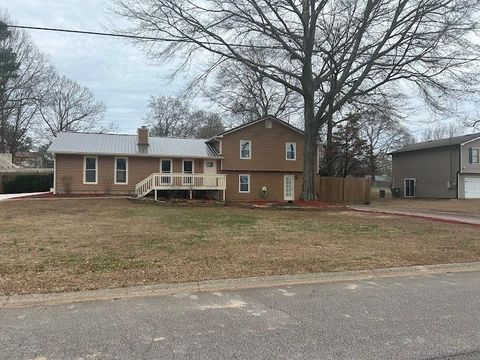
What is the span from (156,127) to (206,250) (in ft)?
185

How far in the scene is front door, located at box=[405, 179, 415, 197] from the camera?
1757 inches

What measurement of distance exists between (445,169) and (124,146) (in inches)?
1153

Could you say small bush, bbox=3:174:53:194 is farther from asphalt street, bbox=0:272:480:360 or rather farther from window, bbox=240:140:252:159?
asphalt street, bbox=0:272:480:360

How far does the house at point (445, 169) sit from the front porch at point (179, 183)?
23696 mm

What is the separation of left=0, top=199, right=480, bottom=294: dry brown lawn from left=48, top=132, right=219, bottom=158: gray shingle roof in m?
13.6

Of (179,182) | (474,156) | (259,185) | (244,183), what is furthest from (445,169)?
(179,182)

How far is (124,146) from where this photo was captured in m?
29.1

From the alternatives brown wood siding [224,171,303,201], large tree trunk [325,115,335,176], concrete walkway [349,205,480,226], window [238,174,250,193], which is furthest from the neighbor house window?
large tree trunk [325,115,335,176]

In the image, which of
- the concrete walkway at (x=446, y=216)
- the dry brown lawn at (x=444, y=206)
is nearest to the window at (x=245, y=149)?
the dry brown lawn at (x=444, y=206)

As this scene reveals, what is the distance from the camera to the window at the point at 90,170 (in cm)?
Answer: 2753

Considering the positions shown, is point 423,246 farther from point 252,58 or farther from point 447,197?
point 447,197

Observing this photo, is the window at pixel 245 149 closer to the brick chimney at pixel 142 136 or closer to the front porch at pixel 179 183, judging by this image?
the front porch at pixel 179 183

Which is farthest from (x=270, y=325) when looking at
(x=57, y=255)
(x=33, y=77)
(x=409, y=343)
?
(x=33, y=77)

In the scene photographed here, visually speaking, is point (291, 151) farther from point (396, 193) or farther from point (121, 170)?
point (396, 193)
